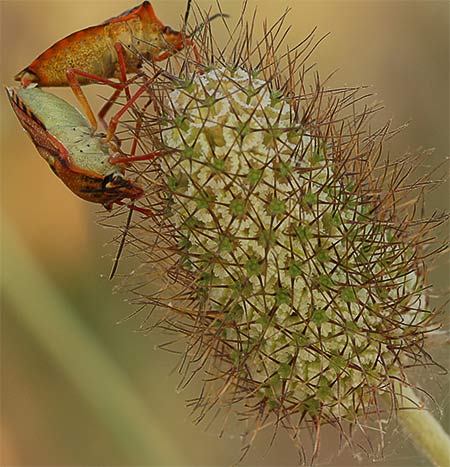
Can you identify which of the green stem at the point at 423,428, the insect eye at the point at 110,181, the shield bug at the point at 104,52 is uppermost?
the shield bug at the point at 104,52

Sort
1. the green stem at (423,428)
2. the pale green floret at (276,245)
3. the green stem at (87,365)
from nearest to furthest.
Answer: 1. the pale green floret at (276,245)
2. the green stem at (423,428)
3. the green stem at (87,365)

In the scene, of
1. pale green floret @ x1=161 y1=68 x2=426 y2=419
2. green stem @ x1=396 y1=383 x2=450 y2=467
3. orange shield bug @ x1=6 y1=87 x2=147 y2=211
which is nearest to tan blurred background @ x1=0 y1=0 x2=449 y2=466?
green stem @ x1=396 y1=383 x2=450 y2=467

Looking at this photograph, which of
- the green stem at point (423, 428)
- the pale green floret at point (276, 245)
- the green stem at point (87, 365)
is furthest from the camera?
the green stem at point (87, 365)

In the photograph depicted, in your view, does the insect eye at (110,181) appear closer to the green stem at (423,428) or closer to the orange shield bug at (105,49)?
the orange shield bug at (105,49)

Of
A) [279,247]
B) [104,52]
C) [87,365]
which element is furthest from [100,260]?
[279,247]

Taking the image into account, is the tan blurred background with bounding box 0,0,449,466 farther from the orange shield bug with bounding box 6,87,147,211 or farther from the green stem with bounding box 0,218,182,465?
the orange shield bug with bounding box 6,87,147,211

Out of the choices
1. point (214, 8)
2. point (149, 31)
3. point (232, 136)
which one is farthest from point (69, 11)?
point (232, 136)

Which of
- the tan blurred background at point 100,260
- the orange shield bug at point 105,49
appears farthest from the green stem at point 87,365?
the orange shield bug at point 105,49

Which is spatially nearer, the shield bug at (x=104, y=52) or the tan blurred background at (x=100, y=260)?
the shield bug at (x=104, y=52)
